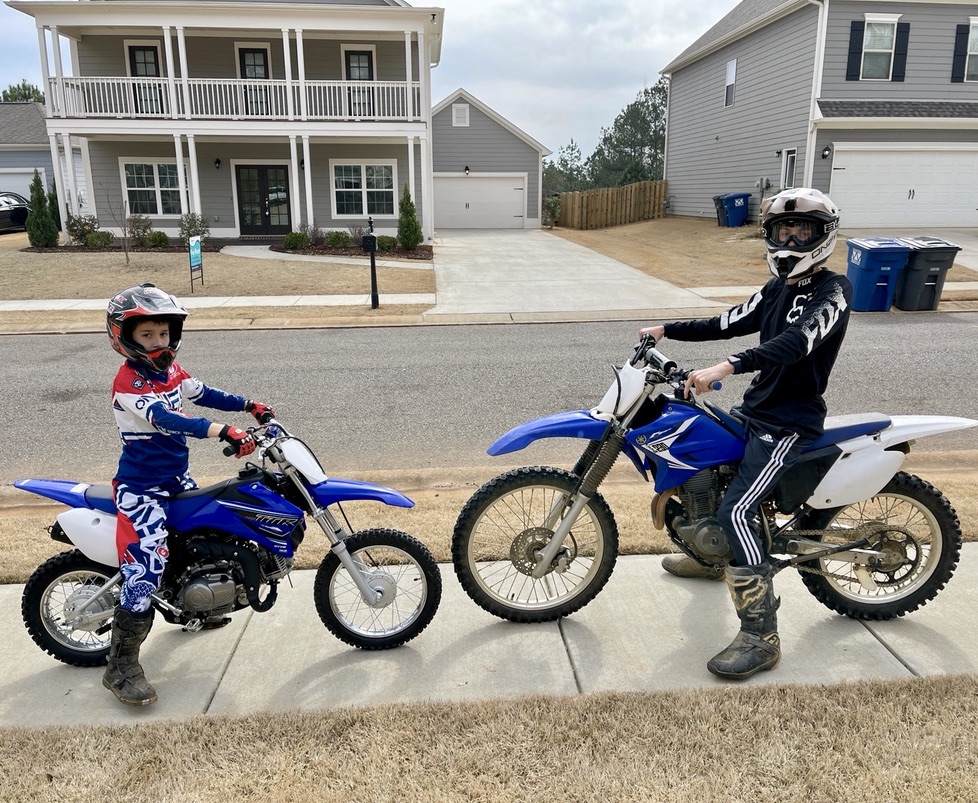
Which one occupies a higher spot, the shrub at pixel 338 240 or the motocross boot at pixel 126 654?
the shrub at pixel 338 240

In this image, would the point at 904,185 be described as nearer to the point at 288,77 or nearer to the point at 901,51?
the point at 901,51

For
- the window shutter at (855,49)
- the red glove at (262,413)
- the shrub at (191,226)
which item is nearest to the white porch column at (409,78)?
the shrub at (191,226)

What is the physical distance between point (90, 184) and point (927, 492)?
2758 cm

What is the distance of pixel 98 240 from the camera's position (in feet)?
74.8

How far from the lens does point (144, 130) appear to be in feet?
76.4

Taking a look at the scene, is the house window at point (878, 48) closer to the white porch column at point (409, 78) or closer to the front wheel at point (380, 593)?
the white porch column at point (409, 78)

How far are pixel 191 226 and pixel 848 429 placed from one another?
23.5m

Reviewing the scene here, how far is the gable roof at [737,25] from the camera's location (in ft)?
80.1

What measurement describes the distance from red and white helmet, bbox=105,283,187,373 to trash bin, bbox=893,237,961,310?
1323 cm

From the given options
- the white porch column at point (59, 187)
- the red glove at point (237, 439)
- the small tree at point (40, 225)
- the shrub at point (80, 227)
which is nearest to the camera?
the red glove at point (237, 439)

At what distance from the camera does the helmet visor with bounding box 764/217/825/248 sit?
3.17m

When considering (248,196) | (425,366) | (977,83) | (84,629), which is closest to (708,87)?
(977,83)

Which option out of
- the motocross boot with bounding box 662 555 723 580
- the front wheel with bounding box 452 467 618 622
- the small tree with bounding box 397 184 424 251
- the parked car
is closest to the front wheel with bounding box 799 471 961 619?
the motocross boot with bounding box 662 555 723 580

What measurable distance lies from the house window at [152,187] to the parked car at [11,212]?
19.6 feet
